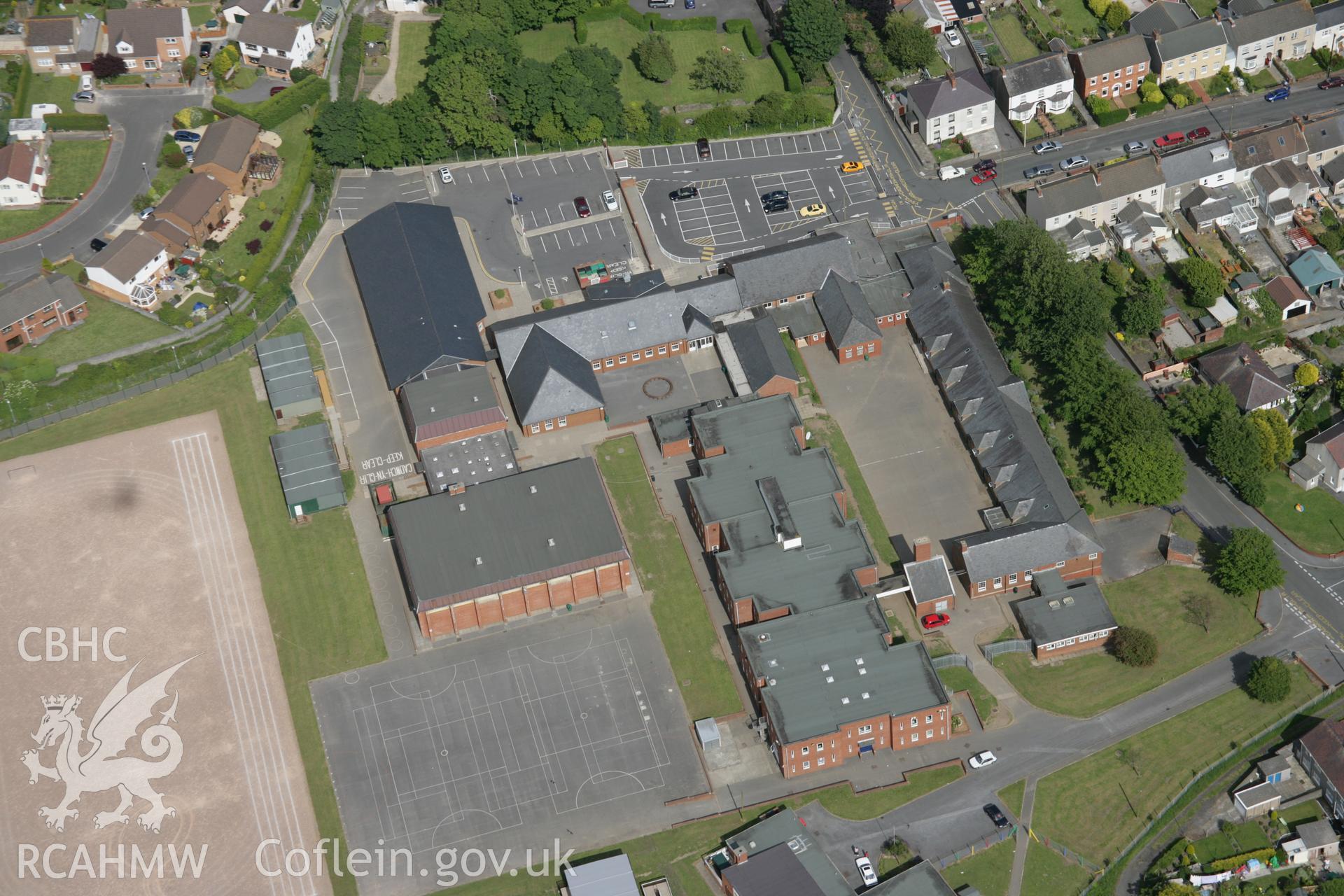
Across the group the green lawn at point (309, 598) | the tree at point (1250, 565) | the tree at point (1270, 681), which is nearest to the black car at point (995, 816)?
the tree at point (1270, 681)

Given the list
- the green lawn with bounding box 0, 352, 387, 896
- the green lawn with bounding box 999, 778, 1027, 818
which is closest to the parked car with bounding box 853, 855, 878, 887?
the green lawn with bounding box 999, 778, 1027, 818

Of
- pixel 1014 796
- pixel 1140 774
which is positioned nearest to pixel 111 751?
pixel 1014 796

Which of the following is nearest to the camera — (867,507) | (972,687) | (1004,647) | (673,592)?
(972,687)

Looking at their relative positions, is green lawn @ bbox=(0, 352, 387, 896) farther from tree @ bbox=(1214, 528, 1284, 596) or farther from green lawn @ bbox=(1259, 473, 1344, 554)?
green lawn @ bbox=(1259, 473, 1344, 554)

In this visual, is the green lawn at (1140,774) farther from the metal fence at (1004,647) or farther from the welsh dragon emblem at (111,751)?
the welsh dragon emblem at (111,751)

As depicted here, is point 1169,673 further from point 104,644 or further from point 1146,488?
point 104,644

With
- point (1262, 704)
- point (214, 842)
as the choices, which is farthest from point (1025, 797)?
point (214, 842)

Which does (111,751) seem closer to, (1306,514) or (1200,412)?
(1200,412)
